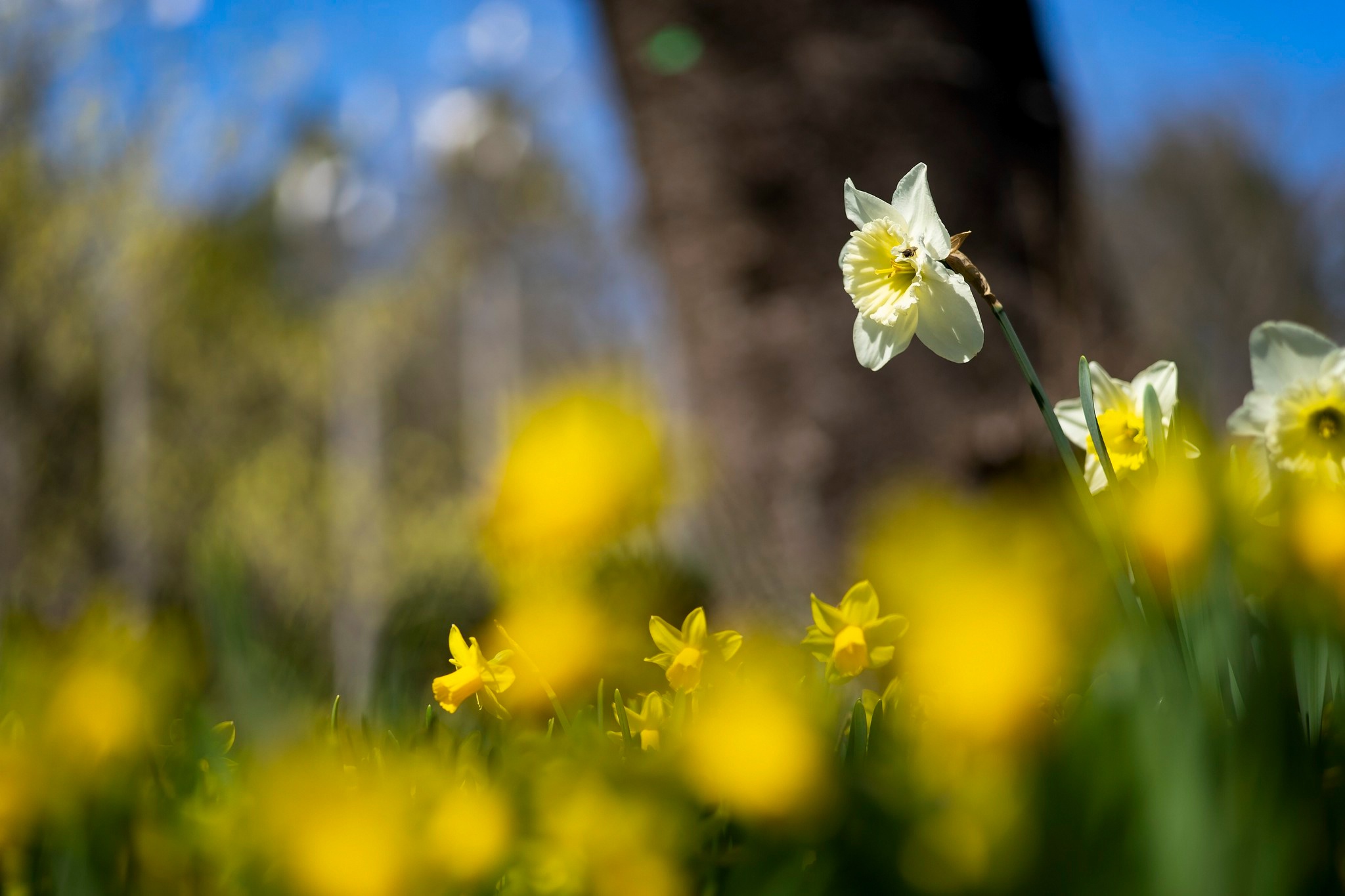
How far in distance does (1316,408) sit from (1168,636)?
1.09ft

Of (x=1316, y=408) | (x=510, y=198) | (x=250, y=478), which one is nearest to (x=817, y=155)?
Answer: (x=1316, y=408)

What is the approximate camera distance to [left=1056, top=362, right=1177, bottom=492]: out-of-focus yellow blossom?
0.70 meters

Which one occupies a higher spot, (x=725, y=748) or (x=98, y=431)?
(x=725, y=748)

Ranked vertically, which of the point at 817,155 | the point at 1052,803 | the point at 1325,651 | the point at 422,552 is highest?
the point at 1052,803

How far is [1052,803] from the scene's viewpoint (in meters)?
0.33

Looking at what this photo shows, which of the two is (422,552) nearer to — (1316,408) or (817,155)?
(817,155)

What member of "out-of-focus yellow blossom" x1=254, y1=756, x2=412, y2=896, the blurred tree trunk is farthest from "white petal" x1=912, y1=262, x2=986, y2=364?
the blurred tree trunk

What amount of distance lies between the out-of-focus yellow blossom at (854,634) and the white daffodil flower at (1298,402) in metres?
0.30

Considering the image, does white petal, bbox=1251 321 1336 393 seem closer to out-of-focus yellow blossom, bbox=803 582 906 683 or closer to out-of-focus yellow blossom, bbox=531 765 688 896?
out-of-focus yellow blossom, bbox=803 582 906 683

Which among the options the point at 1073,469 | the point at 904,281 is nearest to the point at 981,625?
the point at 1073,469

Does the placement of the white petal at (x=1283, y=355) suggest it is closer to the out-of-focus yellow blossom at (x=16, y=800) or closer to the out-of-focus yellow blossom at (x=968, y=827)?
the out-of-focus yellow blossom at (x=968, y=827)

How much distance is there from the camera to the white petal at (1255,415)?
73cm

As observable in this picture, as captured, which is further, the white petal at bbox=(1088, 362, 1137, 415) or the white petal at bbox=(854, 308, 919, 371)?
the white petal at bbox=(1088, 362, 1137, 415)

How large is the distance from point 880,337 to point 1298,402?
0.30 metres
